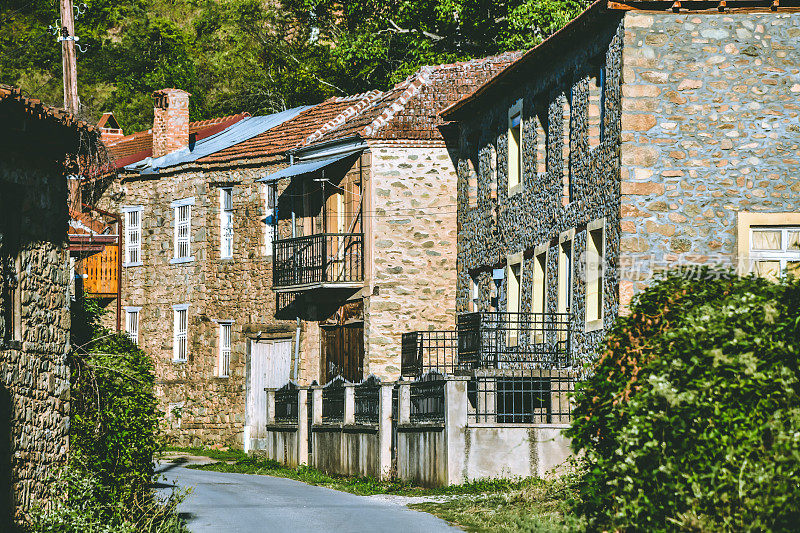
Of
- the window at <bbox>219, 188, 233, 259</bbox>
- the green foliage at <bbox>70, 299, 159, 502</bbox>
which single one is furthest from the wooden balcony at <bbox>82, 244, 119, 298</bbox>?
the green foliage at <bbox>70, 299, 159, 502</bbox>

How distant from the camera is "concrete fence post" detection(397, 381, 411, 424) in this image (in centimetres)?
2081

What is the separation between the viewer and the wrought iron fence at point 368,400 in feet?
72.4

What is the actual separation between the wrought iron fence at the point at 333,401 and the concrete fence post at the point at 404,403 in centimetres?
271

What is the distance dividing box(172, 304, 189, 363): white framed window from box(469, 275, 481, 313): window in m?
9.13

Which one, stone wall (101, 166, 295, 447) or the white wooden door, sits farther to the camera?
stone wall (101, 166, 295, 447)

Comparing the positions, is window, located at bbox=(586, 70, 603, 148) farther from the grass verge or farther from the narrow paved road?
the narrow paved road

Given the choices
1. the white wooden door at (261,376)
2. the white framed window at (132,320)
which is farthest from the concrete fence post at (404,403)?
the white framed window at (132,320)

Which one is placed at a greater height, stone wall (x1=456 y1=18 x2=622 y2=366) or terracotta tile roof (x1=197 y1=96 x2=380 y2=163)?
terracotta tile roof (x1=197 y1=96 x2=380 y2=163)

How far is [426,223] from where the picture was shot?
28.7 metres

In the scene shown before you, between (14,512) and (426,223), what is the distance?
15.9 metres

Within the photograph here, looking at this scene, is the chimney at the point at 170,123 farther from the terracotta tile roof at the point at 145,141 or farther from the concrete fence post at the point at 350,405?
the concrete fence post at the point at 350,405

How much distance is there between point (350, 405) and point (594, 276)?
568 cm

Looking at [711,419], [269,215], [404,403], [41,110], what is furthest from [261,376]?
[711,419]

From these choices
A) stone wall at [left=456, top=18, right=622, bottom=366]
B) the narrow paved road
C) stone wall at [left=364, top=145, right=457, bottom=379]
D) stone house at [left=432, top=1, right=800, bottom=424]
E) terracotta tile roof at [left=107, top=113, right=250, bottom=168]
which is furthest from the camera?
terracotta tile roof at [left=107, top=113, right=250, bottom=168]
